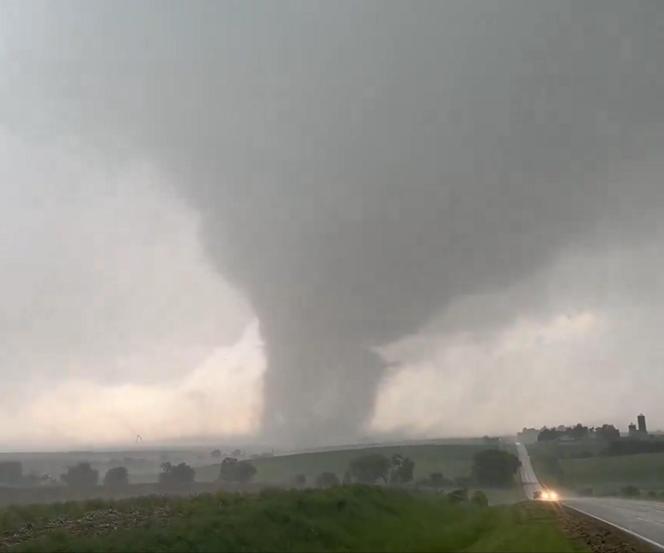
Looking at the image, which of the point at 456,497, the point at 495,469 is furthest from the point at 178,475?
the point at 456,497

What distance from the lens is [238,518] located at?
3256 centimetres

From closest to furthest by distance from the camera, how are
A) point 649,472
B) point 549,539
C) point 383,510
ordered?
point 549,539 → point 383,510 → point 649,472

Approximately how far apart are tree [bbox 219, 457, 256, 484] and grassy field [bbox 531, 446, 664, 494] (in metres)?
67.2

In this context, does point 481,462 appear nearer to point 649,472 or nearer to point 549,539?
point 649,472

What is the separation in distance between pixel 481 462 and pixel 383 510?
126 metres

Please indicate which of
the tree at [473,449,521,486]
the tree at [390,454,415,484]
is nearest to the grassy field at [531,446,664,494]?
the tree at [473,449,521,486]

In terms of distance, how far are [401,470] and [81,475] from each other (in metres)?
63.6

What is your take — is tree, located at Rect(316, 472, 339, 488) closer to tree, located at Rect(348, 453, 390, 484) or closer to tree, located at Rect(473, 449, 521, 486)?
tree, located at Rect(348, 453, 390, 484)

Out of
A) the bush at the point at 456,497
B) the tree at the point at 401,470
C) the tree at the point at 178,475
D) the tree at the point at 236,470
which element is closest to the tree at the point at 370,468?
the tree at the point at 401,470

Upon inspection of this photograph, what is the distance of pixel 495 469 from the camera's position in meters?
159

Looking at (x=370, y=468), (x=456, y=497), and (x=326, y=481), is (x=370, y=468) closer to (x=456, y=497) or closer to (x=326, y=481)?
(x=326, y=481)

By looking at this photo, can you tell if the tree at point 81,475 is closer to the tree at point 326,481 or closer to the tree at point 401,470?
the tree at point 326,481

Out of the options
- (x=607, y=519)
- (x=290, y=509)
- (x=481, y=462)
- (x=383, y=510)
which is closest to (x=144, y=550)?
(x=290, y=509)

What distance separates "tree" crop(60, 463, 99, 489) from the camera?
123238 millimetres
